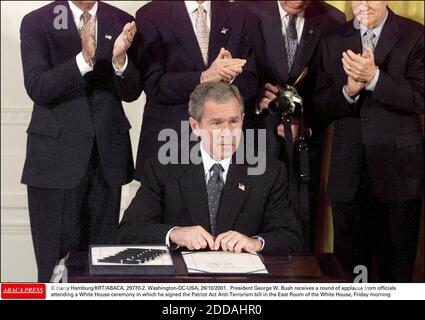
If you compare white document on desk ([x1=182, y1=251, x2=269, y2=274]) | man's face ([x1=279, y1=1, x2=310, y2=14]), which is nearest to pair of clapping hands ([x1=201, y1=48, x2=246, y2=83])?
man's face ([x1=279, y1=1, x2=310, y2=14])

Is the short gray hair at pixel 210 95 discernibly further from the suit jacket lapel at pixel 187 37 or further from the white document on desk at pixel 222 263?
the white document on desk at pixel 222 263

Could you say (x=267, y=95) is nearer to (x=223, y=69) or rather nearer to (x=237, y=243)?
(x=223, y=69)

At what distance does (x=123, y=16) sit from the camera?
3.96 metres

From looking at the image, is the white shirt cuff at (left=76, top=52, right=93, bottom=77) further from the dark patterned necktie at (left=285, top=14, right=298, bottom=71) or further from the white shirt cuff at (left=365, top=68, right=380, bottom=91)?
the white shirt cuff at (left=365, top=68, right=380, bottom=91)

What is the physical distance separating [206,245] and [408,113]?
45.9 inches

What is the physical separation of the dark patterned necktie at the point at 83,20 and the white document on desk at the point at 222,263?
109cm

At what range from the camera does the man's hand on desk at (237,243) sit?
137 inches

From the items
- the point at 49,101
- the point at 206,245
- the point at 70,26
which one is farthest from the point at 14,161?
the point at 206,245

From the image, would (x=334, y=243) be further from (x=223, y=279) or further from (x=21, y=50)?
(x=21, y=50)

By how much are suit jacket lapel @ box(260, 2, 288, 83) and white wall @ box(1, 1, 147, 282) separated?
1.81 ft

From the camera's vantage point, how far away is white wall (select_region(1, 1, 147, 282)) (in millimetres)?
3973

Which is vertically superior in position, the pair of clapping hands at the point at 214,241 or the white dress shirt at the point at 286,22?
the white dress shirt at the point at 286,22

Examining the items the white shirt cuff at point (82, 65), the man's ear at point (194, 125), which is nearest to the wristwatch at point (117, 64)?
the white shirt cuff at point (82, 65)
